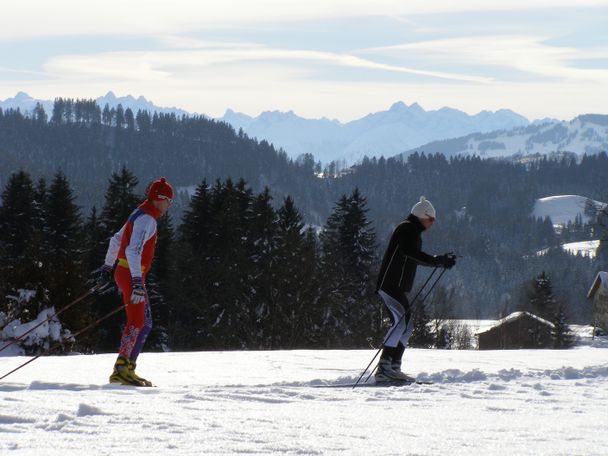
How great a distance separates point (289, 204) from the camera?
47469mm

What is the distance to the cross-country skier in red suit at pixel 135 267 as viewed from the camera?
8.16 metres

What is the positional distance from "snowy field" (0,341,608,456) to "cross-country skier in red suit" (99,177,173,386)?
1.22ft

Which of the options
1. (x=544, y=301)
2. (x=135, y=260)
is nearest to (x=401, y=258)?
(x=135, y=260)

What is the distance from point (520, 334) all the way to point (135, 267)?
208ft

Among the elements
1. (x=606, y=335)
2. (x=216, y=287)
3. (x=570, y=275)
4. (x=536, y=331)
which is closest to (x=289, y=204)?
(x=216, y=287)

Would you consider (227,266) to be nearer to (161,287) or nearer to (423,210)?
(161,287)

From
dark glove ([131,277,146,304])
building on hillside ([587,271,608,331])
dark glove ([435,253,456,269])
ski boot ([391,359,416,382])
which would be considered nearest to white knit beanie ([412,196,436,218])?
dark glove ([435,253,456,269])

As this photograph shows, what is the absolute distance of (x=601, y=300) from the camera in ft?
214

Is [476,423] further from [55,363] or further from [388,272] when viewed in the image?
[55,363]

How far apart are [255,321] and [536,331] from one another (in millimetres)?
33128

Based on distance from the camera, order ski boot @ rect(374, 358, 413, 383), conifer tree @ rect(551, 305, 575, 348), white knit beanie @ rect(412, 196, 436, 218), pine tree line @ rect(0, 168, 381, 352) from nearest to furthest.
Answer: ski boot @ rect(374, 358, 413, 383) < white knit beanie @ rect(412, 196, 436, 218) < pine tree line @ rect(0, 168, 381, 352) < conifer tree @ rect(551, 305, 575, 348)

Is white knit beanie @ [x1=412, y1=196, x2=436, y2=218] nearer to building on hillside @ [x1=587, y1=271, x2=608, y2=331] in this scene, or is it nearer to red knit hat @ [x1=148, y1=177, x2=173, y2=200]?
red knit hat @ [x1=148, y1=177, x2=173, y2=200]

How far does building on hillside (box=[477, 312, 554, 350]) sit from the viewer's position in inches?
2579

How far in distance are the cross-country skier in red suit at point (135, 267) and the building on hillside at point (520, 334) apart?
57527 mm
